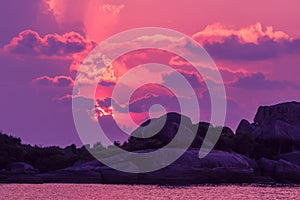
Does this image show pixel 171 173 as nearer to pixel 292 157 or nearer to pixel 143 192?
pixel 143 192

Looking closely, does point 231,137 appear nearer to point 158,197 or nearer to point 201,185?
point 201,185

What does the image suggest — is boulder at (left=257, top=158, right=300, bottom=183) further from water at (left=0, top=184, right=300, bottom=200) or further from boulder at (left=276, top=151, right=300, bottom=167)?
water at (left=0, top=184, right=300, bottom=200)

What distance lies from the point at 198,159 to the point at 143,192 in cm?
1573

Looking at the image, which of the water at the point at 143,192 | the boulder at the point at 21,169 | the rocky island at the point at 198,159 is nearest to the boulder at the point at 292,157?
the rocky island at the point at 198,159

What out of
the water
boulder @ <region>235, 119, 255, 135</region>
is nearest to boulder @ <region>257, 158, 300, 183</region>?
the water

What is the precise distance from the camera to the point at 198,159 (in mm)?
82125

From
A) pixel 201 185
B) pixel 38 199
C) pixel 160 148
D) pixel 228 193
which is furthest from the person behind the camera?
pixel 160 148

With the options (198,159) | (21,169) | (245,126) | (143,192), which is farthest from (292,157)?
(21,169)

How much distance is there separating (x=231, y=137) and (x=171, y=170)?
2225 cm

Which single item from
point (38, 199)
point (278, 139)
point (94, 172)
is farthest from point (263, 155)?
point (38, 199)

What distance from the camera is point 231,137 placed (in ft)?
332

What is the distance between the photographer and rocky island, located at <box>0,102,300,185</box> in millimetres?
81250

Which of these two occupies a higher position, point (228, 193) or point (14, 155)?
point (14, 155)

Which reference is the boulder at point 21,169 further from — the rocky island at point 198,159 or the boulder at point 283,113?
the boulder at point 283,113
